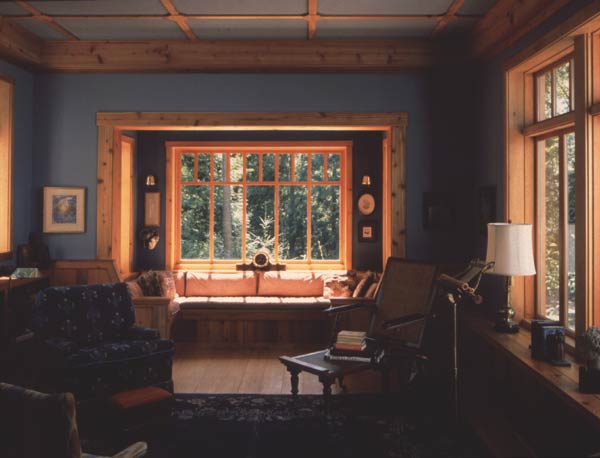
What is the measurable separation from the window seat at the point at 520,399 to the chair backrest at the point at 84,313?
3.08 meters

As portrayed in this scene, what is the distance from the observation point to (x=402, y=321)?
14.4 ft

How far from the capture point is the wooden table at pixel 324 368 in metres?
4.03

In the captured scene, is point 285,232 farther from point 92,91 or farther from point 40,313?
point 40,313

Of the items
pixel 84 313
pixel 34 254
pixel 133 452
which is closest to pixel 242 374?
pixel 84 313

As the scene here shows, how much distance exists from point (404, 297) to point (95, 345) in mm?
2766

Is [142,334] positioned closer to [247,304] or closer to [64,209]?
[64,209]

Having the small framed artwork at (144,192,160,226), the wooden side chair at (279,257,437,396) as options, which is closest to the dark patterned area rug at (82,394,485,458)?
the wooden side chair at (279,257,437,396)

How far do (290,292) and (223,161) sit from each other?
2.29m

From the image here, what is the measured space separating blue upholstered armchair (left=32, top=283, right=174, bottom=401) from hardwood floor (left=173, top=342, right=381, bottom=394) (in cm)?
55

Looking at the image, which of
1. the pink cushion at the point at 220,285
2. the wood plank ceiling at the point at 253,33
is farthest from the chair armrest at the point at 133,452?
the pink cushion at the point at 220,285

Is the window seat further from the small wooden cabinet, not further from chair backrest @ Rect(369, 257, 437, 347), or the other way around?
the small wooden cabinet

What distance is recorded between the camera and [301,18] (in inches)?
192

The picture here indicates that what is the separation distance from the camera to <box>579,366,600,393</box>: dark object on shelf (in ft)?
9.15

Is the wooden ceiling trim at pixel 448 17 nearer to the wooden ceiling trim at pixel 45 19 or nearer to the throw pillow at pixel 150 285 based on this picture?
the wooden ceiling trim at pixel 45 19
